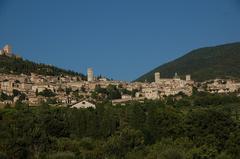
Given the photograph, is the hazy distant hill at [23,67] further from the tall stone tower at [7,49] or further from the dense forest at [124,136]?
the dense forest at [124,136]

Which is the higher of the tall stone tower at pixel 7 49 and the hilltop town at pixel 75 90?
the tall stone tower at pixel 7 49

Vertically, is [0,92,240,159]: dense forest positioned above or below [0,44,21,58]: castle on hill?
below

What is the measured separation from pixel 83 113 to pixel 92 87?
4798cm

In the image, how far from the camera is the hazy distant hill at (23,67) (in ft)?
278

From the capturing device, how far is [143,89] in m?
79.8

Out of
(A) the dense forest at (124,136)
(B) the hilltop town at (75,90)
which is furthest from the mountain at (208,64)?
(A) the dense forest at (124,136)

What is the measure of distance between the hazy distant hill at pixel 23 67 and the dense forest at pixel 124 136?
1907 inches

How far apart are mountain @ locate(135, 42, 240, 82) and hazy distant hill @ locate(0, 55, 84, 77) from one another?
91.5 ft

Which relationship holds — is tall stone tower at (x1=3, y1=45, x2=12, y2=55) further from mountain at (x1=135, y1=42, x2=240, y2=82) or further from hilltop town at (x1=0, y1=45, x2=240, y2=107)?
Answer: mountain at (x1=135, y1=42, x2=240, y2=82)

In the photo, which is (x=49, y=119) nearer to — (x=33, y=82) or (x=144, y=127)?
(x=144, y=127)

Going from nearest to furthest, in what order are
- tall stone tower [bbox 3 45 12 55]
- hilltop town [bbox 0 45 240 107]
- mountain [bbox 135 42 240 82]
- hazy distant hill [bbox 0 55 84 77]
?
1. hilltop town [bbox 0 45 240 107]
2. hazy distant hill [bbox 0 55 84 77]
3. tall stone tower [bbox 3 45 12 55]
4. mountain [bbox 135 42 240 82]

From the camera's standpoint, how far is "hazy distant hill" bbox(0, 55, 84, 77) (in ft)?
278

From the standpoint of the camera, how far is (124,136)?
87.4 ft

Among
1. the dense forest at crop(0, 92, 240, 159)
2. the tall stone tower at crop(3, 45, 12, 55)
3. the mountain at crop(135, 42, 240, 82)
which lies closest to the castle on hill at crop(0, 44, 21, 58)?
the tall stone tower at crop(3, 45, 12, 55)
